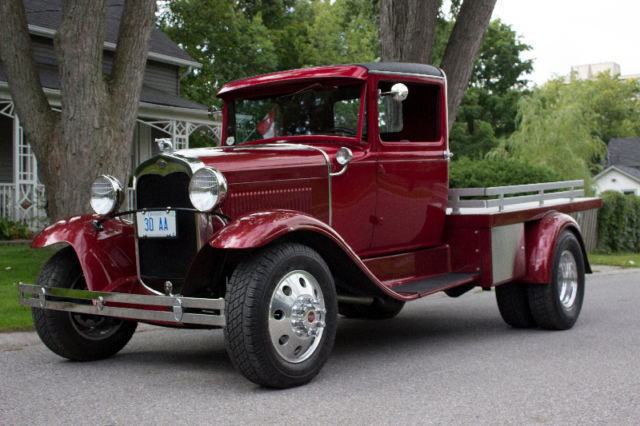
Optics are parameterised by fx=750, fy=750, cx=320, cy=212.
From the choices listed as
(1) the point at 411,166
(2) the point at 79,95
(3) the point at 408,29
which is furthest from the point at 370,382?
(3) the point at 408,29

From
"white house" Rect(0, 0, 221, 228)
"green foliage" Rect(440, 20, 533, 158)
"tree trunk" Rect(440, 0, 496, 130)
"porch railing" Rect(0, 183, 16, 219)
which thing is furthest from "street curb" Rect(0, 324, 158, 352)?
"green foliage" Rect(440, 20, 533, 158)

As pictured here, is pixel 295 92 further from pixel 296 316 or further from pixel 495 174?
pixel 495 174

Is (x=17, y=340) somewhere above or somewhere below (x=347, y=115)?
below

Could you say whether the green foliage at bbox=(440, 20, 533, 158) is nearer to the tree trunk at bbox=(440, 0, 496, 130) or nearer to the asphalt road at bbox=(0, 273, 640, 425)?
the tree trunk at bbox=(440, 0, 496, 130)

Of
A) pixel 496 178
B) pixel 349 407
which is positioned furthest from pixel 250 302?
pixel 496 178

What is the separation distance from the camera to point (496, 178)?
523 inches

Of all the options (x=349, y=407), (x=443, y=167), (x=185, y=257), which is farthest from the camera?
(x=443, y=167)

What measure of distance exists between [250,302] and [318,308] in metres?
0.59

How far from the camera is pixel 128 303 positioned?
15.6ft

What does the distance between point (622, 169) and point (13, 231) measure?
159ft

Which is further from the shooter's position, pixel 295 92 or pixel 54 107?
pixel 54 107

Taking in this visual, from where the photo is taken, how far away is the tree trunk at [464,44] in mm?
10461

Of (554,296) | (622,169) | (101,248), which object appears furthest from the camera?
(622,169)

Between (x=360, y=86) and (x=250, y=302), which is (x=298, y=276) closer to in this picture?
(x=250, y=302)
